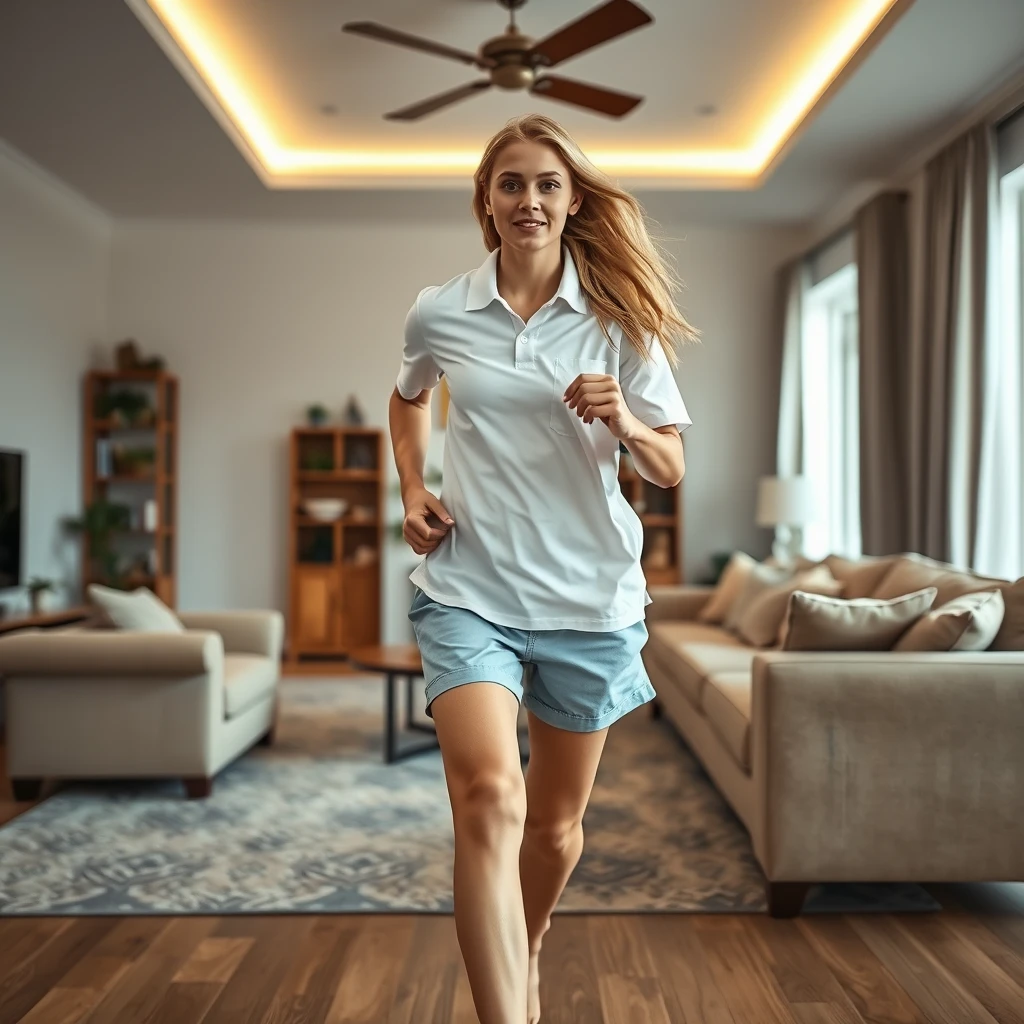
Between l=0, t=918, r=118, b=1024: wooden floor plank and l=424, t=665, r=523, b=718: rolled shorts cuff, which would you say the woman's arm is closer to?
l=424, t=665, r=523, b=718: rolled shorts cuff

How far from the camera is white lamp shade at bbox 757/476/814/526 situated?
6.33 metres

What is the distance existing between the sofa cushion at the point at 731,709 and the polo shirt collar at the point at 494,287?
5.40ft

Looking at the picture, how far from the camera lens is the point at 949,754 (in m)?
2.54

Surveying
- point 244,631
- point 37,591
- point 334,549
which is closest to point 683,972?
point 244,631

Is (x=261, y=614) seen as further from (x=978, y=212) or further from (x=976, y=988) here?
(x=978, y=212)

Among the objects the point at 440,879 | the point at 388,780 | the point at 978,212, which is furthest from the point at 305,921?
the point at 978,212

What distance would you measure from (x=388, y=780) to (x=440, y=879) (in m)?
1.14

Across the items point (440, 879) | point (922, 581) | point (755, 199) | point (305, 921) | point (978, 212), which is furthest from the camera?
point (755, 199)

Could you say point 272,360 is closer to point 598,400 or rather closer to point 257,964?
point 257,964

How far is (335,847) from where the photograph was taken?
3.11 m

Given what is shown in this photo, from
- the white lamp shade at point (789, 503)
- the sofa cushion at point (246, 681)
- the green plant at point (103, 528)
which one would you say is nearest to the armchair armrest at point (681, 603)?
the white lamp shade at point (789, 503)

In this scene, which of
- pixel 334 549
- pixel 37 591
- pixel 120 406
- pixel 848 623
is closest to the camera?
pixel 848 623

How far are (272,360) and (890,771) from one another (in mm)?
5790

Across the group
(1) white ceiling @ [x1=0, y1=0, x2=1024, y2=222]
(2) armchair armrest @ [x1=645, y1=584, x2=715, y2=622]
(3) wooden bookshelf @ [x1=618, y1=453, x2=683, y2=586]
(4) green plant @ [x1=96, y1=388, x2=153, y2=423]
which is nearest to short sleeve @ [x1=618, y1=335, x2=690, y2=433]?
(1) white ceiling @ [x1=0, y1=0, x2=1024, y2=222]
